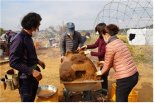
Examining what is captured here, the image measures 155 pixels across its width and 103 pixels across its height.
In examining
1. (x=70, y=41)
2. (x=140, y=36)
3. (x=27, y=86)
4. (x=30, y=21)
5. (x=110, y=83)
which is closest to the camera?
(x=30, y=21)

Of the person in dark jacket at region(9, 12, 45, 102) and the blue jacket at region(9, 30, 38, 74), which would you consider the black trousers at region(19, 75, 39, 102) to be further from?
the blue jacket at region(9, 30, 38, 74)

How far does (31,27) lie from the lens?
471cm

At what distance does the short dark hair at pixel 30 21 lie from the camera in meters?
4.68

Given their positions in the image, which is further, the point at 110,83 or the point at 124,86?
the point at 110,83

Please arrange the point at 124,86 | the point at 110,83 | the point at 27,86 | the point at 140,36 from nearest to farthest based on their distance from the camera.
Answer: the point at 27,86, the point at 124,86, the point at 110,83, the point at 140,36

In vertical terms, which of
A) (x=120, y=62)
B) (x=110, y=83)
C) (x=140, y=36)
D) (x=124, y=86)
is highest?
(x=120, y=62)

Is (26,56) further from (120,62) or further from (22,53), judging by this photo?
(120,62)

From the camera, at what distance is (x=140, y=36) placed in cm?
1641

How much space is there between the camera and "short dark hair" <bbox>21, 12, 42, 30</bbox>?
4680 mm

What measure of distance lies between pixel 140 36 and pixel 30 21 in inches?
488

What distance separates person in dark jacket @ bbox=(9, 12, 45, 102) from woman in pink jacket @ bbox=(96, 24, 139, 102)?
3.71 feet

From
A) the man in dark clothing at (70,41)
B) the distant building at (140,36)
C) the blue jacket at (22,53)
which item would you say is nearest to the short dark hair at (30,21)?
the blue jacket at (22,53)

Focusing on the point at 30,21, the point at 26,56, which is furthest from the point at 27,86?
the point at 30,21

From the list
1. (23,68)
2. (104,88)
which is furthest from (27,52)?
(104,88)
